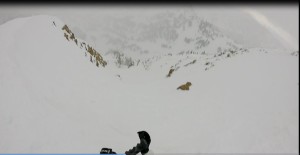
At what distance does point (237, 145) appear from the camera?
11844mm

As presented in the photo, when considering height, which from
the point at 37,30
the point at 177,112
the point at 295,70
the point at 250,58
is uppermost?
the point at 37,30

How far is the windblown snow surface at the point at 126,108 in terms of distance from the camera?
459 inches

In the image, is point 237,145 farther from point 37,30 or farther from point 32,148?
point 37,30

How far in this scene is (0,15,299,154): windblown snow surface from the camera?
459 inches

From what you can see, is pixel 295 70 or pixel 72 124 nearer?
pixel 72 124

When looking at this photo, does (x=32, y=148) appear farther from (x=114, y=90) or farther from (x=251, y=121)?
(x=114, y=90)

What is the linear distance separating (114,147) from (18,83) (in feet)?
16.7

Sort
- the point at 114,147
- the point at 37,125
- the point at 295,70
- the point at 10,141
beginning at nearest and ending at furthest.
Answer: the point at 10,141, the point at 37,125, the point at 114,147, the point at 295,70

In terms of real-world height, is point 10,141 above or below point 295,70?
below

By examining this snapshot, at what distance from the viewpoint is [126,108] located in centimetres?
1798

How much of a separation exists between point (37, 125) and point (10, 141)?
1.29 metres

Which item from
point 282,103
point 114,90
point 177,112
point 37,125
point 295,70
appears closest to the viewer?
point 37,125

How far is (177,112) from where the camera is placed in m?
17.8

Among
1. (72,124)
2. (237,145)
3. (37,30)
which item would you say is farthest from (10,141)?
(37,30)
